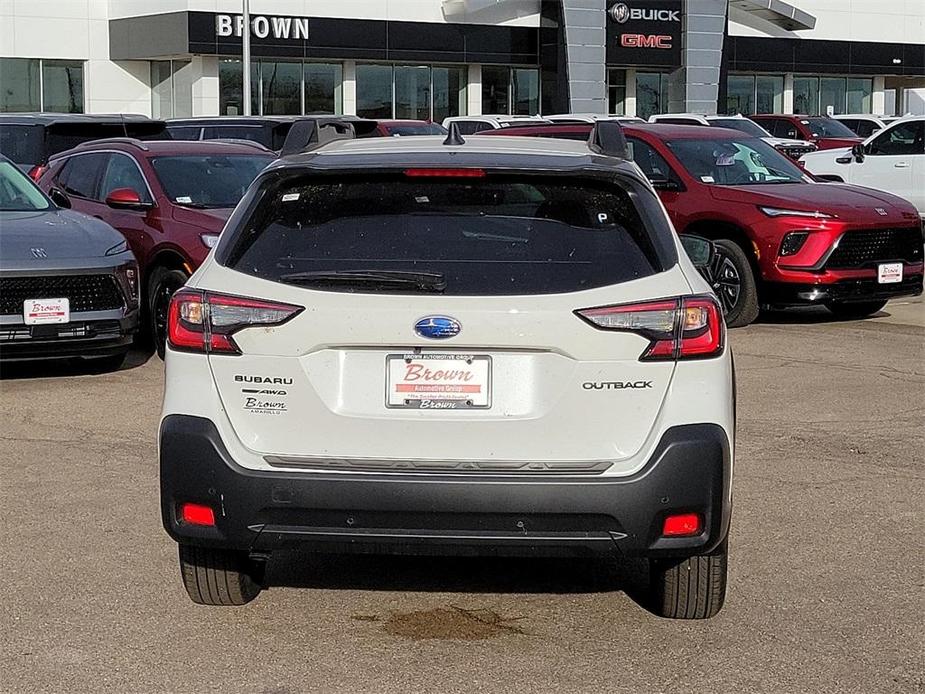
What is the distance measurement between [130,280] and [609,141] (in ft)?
18.8

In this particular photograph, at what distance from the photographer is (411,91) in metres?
46.2

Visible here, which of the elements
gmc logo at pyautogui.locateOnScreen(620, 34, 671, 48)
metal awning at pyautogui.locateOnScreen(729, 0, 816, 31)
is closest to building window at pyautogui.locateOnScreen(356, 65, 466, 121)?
gmc logo at pyautogui.locateOnScreen(620, 34, 671, 48)

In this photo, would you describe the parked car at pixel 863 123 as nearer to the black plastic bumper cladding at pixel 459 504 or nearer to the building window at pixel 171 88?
the building window at pixel 171 88

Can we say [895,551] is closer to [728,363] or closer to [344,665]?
[728,363]

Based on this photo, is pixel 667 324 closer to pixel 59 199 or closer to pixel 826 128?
pixel 59 199

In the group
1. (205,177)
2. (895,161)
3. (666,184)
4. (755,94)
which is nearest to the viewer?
(205,177)

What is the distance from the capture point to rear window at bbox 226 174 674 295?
4.47 meters

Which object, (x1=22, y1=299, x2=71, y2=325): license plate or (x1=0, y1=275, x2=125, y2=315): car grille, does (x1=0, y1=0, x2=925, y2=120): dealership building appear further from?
(x1=22, y1=299, x2=71, y2=325): license plate

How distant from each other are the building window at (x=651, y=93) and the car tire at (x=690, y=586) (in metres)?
45.2

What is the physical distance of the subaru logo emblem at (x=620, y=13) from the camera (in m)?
45.9

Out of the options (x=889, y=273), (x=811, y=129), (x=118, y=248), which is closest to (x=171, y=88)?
(x=811, y=129)

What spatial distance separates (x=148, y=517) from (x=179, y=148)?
21.0ft

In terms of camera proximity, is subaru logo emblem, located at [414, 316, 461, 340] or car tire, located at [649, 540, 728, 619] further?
car tire, located at [649, 540, 728, 619]

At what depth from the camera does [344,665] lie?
4.68m
